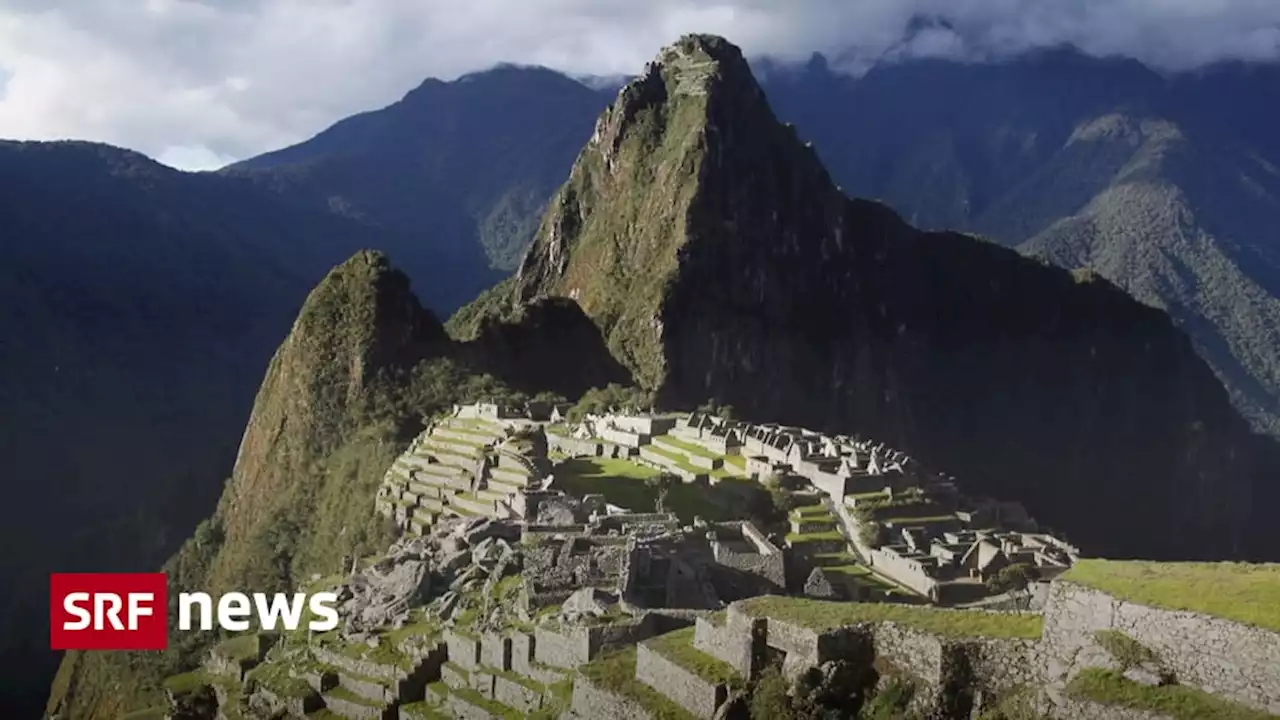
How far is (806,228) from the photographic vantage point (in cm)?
12262

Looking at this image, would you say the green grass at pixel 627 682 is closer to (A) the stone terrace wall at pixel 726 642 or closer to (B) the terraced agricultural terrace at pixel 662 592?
(B) the terraced agricultural terrace at pixel 662 592

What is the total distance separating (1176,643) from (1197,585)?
669 millimetres

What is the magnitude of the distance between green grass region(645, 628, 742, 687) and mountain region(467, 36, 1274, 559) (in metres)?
69.2

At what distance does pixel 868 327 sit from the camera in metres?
126

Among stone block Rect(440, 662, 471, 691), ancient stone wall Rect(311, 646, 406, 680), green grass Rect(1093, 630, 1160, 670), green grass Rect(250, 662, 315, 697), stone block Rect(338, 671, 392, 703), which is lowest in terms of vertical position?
green grass Rect(250, 662, 315, 697)

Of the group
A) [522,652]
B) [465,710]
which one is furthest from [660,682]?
[465,710]

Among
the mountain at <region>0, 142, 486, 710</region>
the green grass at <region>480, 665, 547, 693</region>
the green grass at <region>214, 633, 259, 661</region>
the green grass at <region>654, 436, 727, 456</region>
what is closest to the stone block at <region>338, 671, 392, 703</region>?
the green grass at <region>480, 665, 547, 693</region>

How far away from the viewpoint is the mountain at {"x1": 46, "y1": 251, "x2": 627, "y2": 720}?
55.0 metres

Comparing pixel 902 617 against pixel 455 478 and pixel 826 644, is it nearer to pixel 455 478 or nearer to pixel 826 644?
pixel 826 644

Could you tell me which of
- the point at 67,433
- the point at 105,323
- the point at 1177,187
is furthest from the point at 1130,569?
the point at 1177,187

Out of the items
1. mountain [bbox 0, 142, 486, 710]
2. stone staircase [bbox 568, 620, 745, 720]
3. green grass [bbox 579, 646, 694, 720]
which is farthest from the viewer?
mountain [bbox 0, 142, 486, 710]

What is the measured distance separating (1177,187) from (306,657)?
17560cm

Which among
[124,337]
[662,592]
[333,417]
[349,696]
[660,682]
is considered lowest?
[349,696]

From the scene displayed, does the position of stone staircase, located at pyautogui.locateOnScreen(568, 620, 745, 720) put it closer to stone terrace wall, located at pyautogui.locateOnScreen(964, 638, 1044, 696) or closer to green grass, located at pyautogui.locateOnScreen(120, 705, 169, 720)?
stone terrace wall, located at pyautogui.locateOnScreen(964, 638, 1044, 696)
